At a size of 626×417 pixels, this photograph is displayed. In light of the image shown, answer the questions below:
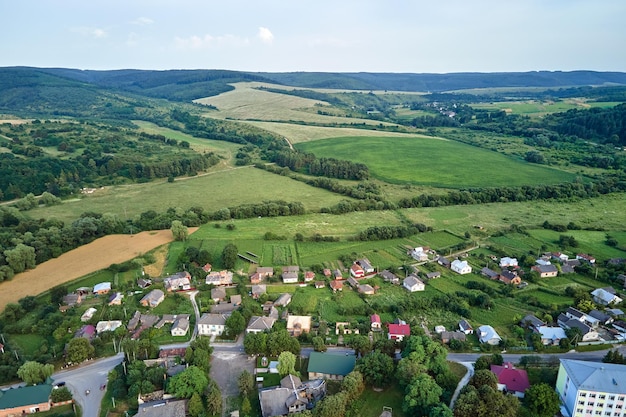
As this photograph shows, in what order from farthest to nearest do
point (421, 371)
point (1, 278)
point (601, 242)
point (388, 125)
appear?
point (388, 125) < point (601, 242) < point (1, 278) < point (421, 371)

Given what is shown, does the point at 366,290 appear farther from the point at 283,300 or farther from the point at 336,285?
the point at 283,300

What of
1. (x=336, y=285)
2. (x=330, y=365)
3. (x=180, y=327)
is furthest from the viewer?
(x=336, y=285)

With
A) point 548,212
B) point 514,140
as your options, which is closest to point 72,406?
point 548,212

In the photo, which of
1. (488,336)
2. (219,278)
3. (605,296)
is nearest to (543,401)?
(488,336)

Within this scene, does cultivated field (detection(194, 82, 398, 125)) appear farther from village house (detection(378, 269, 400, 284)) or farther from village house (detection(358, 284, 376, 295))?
village house (detection(358, 284, 376, 295))

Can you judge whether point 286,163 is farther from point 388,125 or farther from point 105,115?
point 105,115
